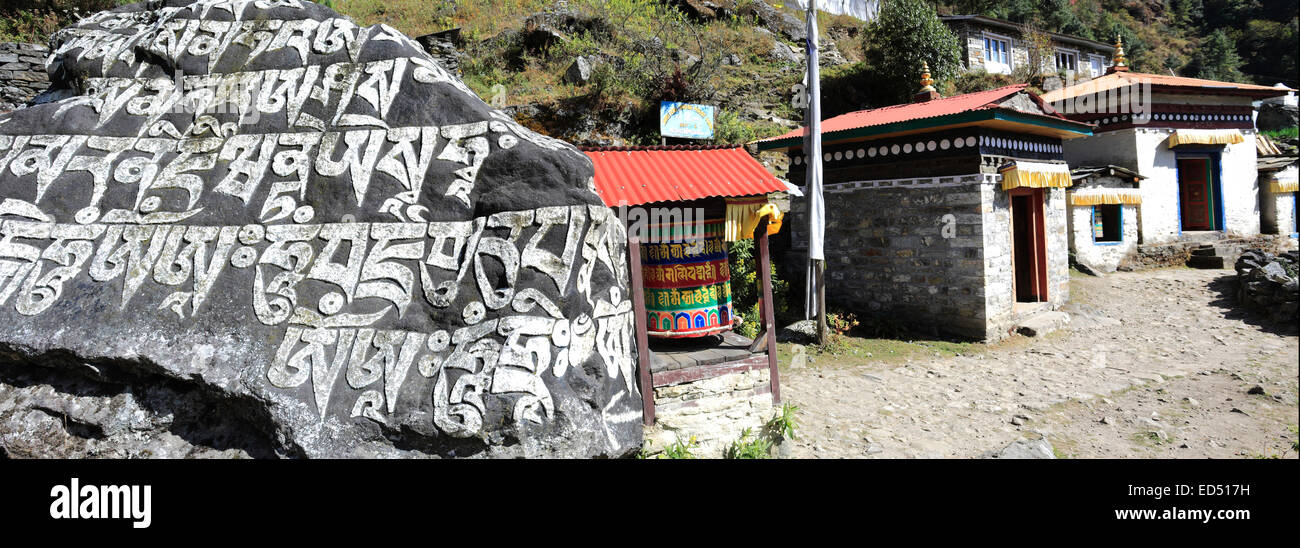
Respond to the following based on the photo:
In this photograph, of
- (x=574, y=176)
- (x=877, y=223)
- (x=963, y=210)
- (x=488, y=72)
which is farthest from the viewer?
(x=488, y=72)

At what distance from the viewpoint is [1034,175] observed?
1028 cm

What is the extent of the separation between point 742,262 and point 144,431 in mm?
8681

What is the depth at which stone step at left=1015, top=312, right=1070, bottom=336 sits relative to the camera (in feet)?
32.9

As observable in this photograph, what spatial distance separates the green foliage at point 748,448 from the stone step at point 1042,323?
6.38m

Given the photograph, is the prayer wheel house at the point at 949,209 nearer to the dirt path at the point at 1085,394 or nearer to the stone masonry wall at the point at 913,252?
the stone masonry wall at the point at 913,252

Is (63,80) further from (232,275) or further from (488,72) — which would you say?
(488,72)

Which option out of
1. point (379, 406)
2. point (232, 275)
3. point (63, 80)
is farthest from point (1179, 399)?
point (63, 80)

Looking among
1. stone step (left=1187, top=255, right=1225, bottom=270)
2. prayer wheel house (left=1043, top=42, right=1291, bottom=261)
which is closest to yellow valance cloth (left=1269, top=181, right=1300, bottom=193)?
prayer wheel house (left=1043, top=42, right=1291, bottom=261)

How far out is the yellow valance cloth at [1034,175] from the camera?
988 centimetres

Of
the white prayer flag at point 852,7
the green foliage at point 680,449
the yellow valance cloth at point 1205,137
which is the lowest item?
the green foliage at point 680,449

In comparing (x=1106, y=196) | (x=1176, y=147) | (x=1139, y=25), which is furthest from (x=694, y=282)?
(x=1139, y=25)

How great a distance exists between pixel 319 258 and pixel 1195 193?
18.8 metres

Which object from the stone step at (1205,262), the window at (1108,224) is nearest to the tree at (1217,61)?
the stone step at (1205,262)

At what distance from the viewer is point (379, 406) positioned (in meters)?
3.03
